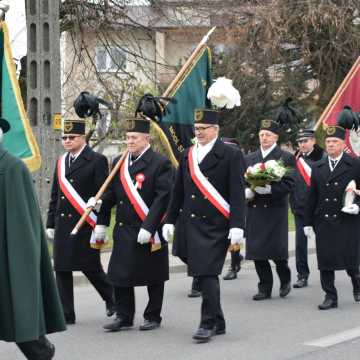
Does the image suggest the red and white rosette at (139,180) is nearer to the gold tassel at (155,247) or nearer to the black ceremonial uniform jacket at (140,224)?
the black ceremonial uniform jacket at (140,224)

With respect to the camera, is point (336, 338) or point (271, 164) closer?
point (336, 338)

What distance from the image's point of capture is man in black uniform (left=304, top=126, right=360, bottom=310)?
9789 mm

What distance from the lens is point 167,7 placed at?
64.1 feet

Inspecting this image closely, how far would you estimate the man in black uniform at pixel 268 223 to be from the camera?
10.4m

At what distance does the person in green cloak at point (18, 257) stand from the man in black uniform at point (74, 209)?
3088mm

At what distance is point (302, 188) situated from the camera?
11.9 m

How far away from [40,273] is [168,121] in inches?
173

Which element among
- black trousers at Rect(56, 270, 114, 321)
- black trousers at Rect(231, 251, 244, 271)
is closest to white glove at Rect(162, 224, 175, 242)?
black trousers at Rect(56, 270, 114, 321)

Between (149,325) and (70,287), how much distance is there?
89 cm

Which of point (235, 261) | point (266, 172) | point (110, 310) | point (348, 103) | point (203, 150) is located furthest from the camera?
point (235, 261)

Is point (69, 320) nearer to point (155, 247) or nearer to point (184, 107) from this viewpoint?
point (155, 247)

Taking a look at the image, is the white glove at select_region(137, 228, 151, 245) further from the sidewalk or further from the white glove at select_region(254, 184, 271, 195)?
the sidewalk

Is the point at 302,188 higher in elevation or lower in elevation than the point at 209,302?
higher

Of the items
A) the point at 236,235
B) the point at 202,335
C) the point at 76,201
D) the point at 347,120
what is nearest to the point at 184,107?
the point at 347,120
